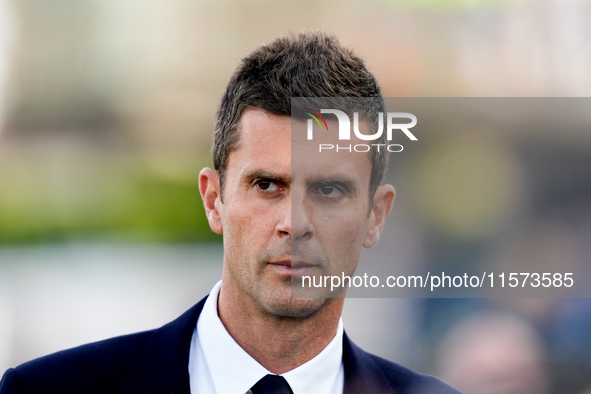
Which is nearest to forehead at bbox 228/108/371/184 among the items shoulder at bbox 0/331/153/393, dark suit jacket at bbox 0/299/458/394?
dark suit jacket at bbox 0/299/458/394

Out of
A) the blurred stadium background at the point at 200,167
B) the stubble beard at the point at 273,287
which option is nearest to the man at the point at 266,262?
the stubble beard at the point at 273,287

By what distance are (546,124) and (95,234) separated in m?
1.90

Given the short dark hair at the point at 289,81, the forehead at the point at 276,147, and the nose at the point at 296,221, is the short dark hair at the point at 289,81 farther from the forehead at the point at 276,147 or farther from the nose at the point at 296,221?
the nose at the point at 296,221

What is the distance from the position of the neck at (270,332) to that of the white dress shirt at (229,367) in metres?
0.02

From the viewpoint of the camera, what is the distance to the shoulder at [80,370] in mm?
1434

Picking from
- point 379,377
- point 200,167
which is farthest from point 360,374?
point 200,167

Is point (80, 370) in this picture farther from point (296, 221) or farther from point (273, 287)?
point (296, 221)

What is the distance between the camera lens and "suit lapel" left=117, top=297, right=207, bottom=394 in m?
1.40

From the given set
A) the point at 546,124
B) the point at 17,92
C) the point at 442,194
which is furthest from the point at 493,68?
the point at 17,92

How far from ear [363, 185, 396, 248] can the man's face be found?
0.14 m

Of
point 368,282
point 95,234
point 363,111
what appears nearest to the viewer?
point 363,111

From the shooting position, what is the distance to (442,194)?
2094 millimetres

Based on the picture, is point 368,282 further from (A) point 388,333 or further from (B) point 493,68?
(B) point 493,68

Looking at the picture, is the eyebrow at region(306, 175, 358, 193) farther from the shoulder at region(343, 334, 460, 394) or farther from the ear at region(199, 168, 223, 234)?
the shoulder at region(343, 334, 460, 394)
